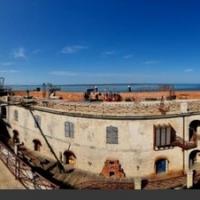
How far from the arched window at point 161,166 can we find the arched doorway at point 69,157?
5.04 metres

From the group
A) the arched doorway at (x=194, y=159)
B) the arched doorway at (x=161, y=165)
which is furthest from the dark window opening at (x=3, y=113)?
the arched doorway at (x=194, y=159)

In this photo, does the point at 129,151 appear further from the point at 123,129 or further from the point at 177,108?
the point at 177,108

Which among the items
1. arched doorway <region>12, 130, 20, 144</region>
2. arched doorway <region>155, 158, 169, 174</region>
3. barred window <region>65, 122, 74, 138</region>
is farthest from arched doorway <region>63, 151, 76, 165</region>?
arched doorway <region>12, 130, 20, 144</region>

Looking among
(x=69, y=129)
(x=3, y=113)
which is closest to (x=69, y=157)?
(x=69, y=129)

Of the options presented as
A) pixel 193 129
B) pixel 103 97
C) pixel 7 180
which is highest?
pixel 103 97

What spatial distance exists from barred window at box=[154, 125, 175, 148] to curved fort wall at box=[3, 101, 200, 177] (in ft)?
0.83

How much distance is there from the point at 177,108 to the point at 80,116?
566 centimetres

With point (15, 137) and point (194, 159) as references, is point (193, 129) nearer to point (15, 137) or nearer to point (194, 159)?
point (194, 159)

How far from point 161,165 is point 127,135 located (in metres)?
2.79

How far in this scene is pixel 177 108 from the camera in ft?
53.7

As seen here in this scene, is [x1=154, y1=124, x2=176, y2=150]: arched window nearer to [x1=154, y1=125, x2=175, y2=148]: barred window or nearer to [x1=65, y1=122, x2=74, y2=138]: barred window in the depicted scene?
[x1=154, y1=125, x2=175, y2=148]: barred window

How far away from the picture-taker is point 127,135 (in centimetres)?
1578

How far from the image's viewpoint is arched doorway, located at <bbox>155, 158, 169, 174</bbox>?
53.4ft

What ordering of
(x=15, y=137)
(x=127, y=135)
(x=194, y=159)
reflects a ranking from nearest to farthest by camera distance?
1. (x=127, y=135)
2. (x=194, y=159)
3. (x=15, y=137)
